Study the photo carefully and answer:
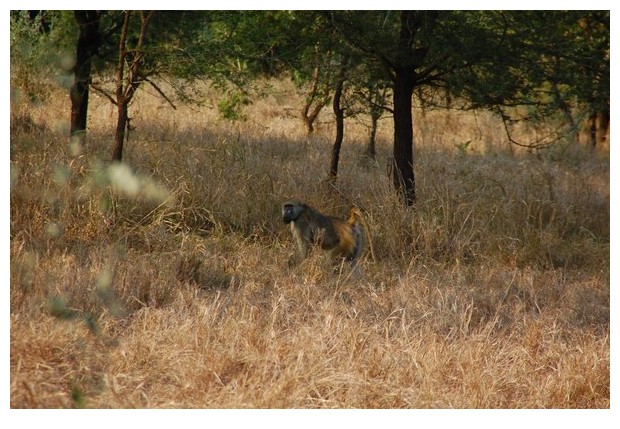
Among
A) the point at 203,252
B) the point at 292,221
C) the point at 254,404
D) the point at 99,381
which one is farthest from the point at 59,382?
the point at 292,221

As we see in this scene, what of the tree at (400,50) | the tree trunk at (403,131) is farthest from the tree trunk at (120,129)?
the tree trunk at (403,131)

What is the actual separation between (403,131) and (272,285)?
10.5 feet

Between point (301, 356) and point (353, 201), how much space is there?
4427mm

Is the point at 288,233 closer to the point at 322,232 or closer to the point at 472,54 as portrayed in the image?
→ the point at 322,232

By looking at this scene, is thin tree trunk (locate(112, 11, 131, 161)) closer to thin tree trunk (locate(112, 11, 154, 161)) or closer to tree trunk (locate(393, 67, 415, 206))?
thin tree trunk (locate(112, 11, 154, 161))

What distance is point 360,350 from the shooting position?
17.7ft

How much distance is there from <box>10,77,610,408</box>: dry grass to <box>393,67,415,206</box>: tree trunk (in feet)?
0.78

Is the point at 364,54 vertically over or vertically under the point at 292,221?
over

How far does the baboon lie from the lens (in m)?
7.71

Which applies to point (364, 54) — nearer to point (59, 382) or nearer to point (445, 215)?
point (445, 215)

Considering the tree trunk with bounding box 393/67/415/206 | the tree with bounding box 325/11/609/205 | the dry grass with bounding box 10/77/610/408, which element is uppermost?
the tree with bounding box 325/11/609/205

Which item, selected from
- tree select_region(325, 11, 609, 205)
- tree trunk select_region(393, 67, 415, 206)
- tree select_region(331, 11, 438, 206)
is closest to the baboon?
tree select_region(331, 11, 438, 206)

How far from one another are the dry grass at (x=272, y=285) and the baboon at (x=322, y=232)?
0.20 metres

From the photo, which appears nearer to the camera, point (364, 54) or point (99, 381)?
point (99, 381)
